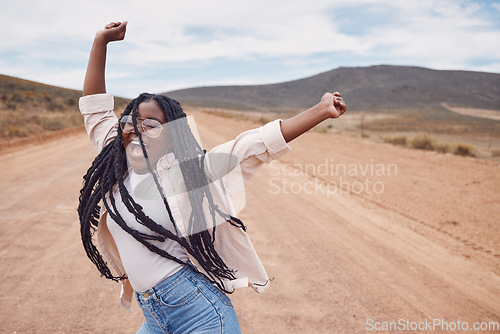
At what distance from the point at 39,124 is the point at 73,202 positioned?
1511 cm

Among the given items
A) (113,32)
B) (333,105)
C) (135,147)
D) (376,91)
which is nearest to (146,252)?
(135,147)

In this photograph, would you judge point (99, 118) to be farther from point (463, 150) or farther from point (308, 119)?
point (463, 150)

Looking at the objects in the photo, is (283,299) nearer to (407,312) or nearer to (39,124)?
(407,312)

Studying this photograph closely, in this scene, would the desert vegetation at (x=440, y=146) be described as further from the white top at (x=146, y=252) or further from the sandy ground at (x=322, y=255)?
the white top at (x=146, y=252)

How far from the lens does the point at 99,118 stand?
190 cm

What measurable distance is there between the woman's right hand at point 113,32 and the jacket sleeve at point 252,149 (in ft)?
3.15

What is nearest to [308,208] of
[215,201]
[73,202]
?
[73,202]

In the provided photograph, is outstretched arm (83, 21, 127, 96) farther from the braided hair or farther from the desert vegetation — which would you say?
the desert vegetation

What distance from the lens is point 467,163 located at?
36.7 ft

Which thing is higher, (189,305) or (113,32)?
(113,32)

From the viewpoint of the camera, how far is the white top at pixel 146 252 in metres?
1.58

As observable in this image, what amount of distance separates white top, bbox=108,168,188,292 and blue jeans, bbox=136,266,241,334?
40mm

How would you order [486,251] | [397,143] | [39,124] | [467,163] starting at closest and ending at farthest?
1. [486,251]
2. [467,163]
3. [397,143]
4. [39,124]

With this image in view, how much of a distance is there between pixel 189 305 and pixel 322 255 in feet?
11.5
